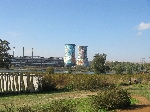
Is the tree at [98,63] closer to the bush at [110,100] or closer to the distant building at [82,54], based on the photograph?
the bush at [110,100]

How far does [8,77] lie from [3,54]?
3198 mm

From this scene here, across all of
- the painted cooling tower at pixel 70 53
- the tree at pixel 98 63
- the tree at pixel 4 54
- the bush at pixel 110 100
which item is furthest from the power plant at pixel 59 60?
the bush at pixel 110 100

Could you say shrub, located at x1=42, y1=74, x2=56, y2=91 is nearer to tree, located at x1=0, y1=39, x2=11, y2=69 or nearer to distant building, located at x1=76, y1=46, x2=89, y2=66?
tree, located at x1=0, y1=39, x2=11, y2=69

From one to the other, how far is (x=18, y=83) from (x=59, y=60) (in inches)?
6058

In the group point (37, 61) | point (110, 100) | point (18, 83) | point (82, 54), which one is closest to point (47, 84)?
point (18, 83)

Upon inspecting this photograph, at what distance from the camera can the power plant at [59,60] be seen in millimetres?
149000

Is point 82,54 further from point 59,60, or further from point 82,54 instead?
point 59,60

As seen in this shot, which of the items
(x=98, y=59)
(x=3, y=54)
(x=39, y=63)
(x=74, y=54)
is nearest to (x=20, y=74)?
(x=3, y=54)

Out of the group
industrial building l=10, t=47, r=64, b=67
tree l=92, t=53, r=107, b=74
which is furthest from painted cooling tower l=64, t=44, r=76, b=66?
tree l=92, t=53, r=107, b=74

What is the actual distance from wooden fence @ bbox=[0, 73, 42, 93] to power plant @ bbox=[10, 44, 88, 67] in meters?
127

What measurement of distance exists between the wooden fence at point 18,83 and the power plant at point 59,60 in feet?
416

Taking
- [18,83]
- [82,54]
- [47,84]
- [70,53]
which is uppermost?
[70,53]

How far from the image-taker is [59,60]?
174 meters

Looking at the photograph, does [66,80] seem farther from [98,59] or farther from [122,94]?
[98,59]
